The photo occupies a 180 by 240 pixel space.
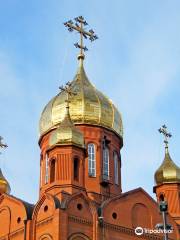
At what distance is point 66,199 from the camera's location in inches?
790

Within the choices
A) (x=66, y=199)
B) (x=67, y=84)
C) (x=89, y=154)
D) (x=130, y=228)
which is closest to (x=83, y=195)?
(x=66, y=199)

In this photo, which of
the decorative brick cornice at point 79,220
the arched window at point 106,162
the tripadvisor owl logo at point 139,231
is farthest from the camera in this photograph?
the arched window at point 106,162

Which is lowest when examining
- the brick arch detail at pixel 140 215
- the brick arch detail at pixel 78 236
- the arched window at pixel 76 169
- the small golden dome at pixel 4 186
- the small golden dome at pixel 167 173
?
the brick arch detail at pixel 78 236

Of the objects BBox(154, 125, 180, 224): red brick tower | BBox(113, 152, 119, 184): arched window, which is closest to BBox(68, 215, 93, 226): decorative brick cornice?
BBox(113, 152, 119, 184): arched window

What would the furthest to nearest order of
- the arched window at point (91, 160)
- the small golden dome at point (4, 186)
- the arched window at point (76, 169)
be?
the small golden dome at point (4, 186), the arched window at point (91, 160), the arched window at point (76, 169)

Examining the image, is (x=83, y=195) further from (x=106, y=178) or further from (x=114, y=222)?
(x=106, y=178)

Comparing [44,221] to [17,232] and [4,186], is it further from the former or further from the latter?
[4,186]

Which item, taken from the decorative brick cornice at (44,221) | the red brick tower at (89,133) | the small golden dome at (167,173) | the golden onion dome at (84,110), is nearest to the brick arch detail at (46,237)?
the decorative brick cornice at (44,221)

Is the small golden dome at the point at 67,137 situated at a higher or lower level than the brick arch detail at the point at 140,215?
higher

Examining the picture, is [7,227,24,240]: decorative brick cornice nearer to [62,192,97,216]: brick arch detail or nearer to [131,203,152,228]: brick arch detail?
[62,192,97,216]: brick arch detail

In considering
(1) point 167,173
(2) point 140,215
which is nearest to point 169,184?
(1) point 167,173

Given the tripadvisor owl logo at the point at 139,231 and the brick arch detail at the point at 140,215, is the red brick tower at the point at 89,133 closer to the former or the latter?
the brick arch detail at the point at 140,215

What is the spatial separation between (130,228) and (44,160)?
19.2 feet

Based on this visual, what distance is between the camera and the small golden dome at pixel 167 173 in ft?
80.5
